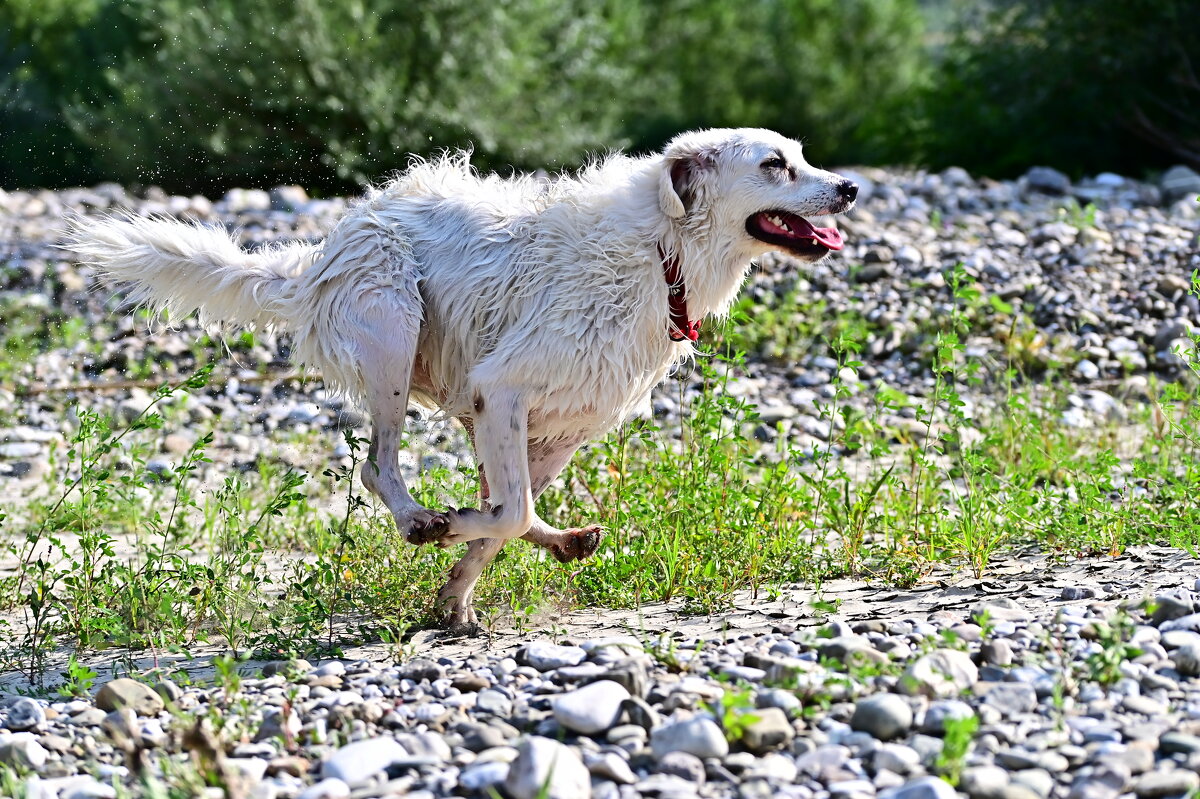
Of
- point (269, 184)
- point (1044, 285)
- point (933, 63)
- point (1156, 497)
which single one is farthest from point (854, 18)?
point (1156, 497)

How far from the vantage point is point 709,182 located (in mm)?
5219

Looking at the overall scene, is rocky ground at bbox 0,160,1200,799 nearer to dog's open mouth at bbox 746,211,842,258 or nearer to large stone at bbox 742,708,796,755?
large stone at bbox 742,708,796,755

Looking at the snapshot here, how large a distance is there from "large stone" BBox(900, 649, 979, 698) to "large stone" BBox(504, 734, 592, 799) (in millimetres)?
1015

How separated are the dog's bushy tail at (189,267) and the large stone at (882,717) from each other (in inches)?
118

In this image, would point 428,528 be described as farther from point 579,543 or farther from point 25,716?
point 25,716

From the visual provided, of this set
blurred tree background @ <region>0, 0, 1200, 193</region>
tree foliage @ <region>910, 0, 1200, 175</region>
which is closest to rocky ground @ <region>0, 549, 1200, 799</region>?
blurred tree background @ <region>0, 0, 1200, 193</region>

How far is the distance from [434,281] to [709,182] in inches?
46.1

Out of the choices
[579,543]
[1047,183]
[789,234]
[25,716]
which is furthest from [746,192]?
[1047,183]

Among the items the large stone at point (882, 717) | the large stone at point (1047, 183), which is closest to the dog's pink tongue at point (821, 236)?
the large stone at point (882, 717)

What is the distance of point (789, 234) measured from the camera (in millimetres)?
5277

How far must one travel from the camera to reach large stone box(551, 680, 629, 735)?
146 inches

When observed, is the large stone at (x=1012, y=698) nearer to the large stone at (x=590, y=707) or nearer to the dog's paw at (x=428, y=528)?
the large stone at (x=590, y=707)

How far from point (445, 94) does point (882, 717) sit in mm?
16671

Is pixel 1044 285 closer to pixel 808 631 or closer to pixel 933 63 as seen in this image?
pixel 808 631
